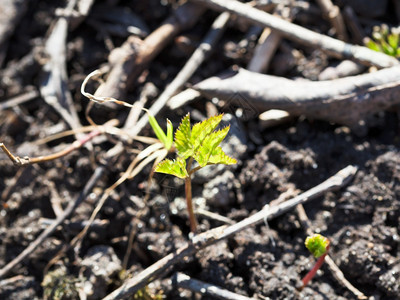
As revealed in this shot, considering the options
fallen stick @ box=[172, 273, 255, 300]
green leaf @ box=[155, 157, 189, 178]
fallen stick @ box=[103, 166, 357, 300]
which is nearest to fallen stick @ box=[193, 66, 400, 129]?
fallen stick @ box=[103, 166, 357, 300]

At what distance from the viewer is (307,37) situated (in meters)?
2.52

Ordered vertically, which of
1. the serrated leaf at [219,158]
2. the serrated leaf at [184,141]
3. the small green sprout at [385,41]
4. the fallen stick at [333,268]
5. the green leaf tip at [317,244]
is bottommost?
the fallen stick at [333,268]

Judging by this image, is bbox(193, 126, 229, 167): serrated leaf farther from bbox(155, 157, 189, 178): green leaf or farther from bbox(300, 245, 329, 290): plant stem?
bbox(300, 245, 329, 290): plant stem

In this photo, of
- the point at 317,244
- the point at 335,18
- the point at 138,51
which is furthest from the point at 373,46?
the point at 138,51

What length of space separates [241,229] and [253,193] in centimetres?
31

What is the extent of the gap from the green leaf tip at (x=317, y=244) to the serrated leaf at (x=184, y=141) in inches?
25.5

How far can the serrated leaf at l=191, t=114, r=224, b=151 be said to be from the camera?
1885 millimetres

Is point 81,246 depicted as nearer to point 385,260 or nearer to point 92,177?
point 92,177

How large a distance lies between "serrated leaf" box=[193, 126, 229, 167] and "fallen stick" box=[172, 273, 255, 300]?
0.61 metres

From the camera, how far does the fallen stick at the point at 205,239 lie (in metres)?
2.08

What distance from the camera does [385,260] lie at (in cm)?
211

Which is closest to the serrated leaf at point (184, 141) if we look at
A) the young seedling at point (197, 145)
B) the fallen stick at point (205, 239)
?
the young seedling at point (197, 145)

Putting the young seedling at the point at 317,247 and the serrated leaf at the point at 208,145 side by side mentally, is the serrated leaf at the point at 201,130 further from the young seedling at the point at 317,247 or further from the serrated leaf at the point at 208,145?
the young seedling at the point at 317,247

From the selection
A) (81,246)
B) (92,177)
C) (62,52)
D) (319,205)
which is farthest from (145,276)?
(62,52)
